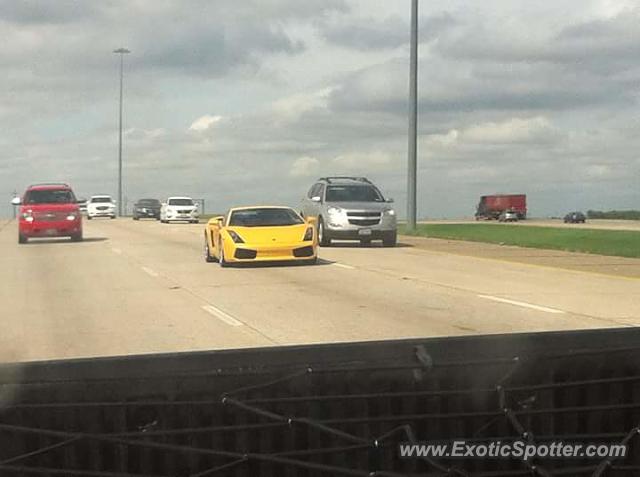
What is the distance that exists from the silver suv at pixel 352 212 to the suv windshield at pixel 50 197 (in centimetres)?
855

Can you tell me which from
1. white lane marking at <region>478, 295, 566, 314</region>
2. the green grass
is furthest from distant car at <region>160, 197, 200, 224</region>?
white lane marking at <region>478, 295, 566, 314</region>

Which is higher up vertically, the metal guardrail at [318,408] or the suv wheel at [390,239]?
the metal guardrail at [318,408]

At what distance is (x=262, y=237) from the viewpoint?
22.2 m

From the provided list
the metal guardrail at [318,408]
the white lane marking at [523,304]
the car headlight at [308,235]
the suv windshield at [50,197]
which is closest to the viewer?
the metal guardrail at [318,408]

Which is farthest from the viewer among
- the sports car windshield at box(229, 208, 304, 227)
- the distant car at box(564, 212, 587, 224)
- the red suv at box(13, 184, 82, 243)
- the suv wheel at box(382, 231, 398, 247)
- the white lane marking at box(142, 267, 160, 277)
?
the distant car at box(564, 212, 587, 224)

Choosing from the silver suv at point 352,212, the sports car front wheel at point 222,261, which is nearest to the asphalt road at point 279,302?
the sports car front wheel at point 222,261

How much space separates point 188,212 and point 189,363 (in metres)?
59.2

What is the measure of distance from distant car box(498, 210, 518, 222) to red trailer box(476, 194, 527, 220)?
0.81 meters

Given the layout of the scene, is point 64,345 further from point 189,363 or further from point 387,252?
point 387,252

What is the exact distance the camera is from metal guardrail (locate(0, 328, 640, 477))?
329 centimetres

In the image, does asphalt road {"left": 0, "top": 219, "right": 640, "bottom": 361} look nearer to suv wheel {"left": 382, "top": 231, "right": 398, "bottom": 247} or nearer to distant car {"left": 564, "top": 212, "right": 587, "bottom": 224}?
suv wheel {"left": 382, "top": 231, "right": 398, "bottom": 247}

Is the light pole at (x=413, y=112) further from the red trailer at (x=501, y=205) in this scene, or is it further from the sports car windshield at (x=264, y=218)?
the red trailer at (x=501, y=205)

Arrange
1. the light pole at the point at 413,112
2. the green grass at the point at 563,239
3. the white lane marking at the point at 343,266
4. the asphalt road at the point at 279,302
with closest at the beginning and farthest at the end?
the asphalt road at the point at 279,302, the white lane marking at the point at 343,266, the green grass at the point at 563,239, the light pole at the point at 413,112

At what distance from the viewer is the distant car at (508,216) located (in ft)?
321
